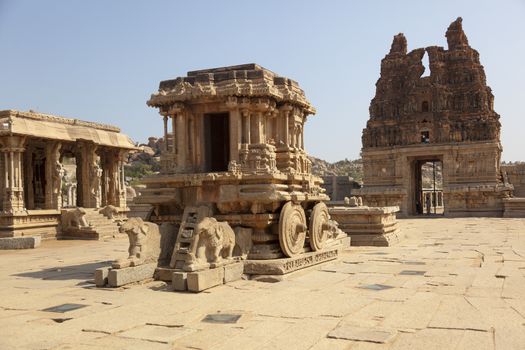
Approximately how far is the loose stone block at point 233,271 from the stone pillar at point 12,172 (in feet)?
38.6

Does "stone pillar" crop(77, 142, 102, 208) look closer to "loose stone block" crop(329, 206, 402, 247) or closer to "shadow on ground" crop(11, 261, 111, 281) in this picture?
"shadow on ground" crop(11, 261, 111, 281)

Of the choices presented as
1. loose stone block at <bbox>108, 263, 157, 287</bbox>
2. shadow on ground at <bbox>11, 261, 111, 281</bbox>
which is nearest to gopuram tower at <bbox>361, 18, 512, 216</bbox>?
shadow on ground at <bbox>11, 261, 111, 281</bbox>

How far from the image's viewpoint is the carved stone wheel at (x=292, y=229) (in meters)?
8.88

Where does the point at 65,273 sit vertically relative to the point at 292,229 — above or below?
below

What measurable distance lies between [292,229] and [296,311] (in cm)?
329

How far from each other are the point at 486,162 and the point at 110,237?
22.4 meters

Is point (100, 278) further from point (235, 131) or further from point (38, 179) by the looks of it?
point (38, 179)

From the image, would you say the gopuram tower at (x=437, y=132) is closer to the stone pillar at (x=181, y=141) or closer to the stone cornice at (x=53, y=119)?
the stone cornice at (x=53, y=119)

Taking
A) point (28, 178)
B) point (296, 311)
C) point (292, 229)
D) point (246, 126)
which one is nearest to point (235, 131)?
point (246, 126)

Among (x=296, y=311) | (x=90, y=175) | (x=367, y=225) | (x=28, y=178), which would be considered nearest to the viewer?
(x=296, y=311)

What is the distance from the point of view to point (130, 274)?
25.6ft

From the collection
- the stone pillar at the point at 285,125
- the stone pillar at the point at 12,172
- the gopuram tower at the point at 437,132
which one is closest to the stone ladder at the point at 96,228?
the stone pillar at the point at 12,172

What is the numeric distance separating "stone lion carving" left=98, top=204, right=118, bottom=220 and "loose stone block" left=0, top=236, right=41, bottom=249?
16.2 feet

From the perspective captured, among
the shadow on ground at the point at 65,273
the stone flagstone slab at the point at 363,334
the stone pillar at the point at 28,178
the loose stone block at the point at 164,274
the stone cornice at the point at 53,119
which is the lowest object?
the shadow on ground at the point at 65,273
